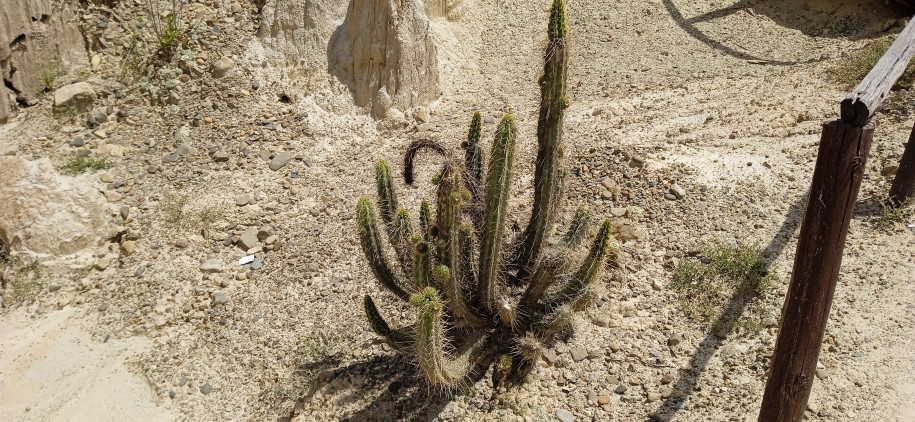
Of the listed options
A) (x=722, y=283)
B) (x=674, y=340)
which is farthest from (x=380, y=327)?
(x=722, y=283)

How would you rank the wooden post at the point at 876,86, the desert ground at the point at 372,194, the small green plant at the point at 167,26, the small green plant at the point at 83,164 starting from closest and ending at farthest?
the wooden post at the point at 876,86
the desert ground at the point at 372,194
the small green plant at the point at 83,164
the small green plant at the point at 167,26

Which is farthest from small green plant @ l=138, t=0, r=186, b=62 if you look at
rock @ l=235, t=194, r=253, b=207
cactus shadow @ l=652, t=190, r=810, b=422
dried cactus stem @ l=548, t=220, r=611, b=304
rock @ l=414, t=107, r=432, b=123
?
cactus shadow @ l=652, t=190, r=810, b=422

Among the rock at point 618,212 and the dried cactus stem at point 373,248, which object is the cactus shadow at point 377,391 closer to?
the dried cactus stem at point 373,248

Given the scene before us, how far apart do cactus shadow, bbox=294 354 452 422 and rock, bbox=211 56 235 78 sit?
331cm

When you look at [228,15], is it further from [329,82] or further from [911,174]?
[911,174]

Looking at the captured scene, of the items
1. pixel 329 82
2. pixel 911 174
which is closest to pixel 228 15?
pixel 329 82

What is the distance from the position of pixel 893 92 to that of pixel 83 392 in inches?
270

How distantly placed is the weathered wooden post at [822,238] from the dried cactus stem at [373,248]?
1986 millimetres

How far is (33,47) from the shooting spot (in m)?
6.38

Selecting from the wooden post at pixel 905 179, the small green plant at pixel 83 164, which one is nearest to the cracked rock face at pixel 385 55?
the small green plant at pixel 83 164

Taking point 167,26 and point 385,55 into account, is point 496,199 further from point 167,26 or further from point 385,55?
point 167,26

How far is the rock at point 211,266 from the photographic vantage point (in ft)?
16.8

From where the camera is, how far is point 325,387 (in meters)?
4.18

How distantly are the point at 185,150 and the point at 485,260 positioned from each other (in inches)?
139
